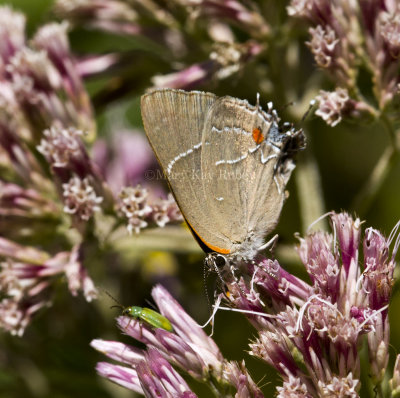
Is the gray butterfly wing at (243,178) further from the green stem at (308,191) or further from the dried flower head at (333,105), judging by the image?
the green stem at (308,191)

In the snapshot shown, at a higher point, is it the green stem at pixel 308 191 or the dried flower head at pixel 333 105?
the dried flower head at pixel 333 105

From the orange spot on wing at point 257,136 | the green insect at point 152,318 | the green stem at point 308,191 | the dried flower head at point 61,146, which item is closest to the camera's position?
the green insect at point 152,318

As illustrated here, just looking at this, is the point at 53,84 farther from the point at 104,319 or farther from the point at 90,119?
the point at 104,319

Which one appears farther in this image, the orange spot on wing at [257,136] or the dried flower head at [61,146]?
the dried flower head at [61,146]

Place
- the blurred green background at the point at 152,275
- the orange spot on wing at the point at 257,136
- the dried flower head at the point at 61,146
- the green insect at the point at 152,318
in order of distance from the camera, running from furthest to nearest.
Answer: the blurred green background at the point at 152,275
the dried flower head at the point at 61,146
the orange spot on wing at the point at 257,136
the green insect at the point at 152,318

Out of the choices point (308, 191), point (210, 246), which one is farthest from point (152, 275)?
point (210, 246)

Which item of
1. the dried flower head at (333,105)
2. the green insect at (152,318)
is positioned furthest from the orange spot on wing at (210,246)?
the dried flower head at (333,105)

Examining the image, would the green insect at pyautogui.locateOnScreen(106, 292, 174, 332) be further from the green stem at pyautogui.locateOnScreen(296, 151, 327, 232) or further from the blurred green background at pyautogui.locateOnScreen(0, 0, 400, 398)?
the green stem at pyautogui.locateOnScreen(296, 151, 327, 232)
